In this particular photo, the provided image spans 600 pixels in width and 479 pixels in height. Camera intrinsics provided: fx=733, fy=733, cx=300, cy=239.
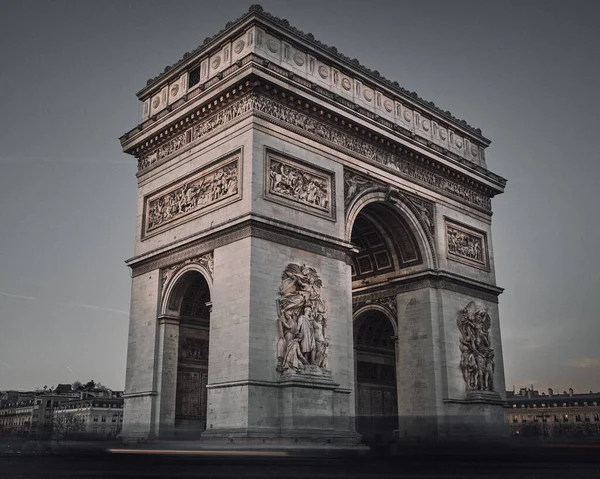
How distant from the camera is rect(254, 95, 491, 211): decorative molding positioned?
24453mm

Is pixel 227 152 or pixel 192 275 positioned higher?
pixel 227 152

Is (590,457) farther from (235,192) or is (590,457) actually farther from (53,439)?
(235,192)

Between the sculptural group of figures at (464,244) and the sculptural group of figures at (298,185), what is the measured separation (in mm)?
7909

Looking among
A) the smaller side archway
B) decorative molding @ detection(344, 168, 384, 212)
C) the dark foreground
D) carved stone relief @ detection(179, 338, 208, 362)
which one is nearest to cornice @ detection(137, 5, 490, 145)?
decorative molding @ detection(344, 168, 384, 212)

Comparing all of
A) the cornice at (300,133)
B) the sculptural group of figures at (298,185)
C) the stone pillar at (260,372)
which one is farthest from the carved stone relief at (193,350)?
the cornice at (300,133)

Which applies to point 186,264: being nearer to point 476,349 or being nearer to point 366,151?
point 366,151

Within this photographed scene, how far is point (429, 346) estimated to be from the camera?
2823 cm

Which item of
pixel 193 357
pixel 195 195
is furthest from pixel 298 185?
pixel 193 357

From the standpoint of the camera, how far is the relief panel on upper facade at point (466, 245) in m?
30.8

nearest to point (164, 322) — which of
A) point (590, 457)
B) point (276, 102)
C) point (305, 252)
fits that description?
point (305, 252)

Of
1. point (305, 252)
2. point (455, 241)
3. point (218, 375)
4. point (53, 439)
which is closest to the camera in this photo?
point (53, 439)

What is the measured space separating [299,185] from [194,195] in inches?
144

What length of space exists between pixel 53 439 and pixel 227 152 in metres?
11.0

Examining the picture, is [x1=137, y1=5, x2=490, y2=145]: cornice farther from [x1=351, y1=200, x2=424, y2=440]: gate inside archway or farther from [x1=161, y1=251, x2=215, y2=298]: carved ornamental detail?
[x1=161, y1=251, x2=215, y2=298]: carved ornamental detail
